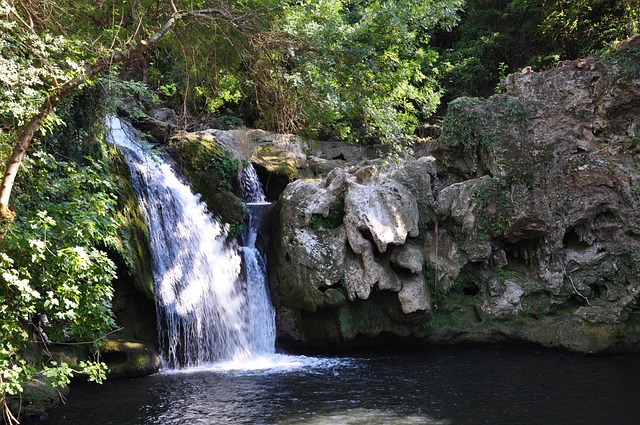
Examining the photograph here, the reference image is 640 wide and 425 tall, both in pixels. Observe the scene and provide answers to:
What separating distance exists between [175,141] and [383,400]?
915 centimetres

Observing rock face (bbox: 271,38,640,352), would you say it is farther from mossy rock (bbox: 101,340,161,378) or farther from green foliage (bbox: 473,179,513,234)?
mossy rock (bbox: 101,340,161,378)

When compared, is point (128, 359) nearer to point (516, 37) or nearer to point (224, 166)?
point (224, 166)

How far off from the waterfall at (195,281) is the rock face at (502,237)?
0.70 metres

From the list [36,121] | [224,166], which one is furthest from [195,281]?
[36,121]

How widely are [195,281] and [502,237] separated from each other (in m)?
7.62

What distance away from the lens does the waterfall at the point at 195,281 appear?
483 inches

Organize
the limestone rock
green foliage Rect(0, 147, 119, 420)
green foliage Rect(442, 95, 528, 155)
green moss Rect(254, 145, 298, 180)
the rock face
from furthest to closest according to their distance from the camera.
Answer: green moss Rect(254, 145, 298, 180), green foliage Rect(442, 95, 528, 155), the rock face, the limestone rock, green foliage Rect(0, 147, 119, 420)

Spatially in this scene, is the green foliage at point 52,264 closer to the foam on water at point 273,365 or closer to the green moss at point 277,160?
the foam on water at point 273,365

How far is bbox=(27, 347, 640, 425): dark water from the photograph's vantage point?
8695 mm

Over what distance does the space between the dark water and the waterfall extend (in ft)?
3.77

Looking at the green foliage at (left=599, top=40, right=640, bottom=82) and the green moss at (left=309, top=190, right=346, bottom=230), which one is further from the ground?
the green foliage at (left=599, top=40, right=640, bottom=82)

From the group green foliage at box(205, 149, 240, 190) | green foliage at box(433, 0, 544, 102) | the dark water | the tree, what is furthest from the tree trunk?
green foliage at box(433, 0, 544, 102)

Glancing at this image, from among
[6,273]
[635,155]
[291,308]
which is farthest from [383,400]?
[635,155]

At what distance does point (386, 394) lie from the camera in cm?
988
